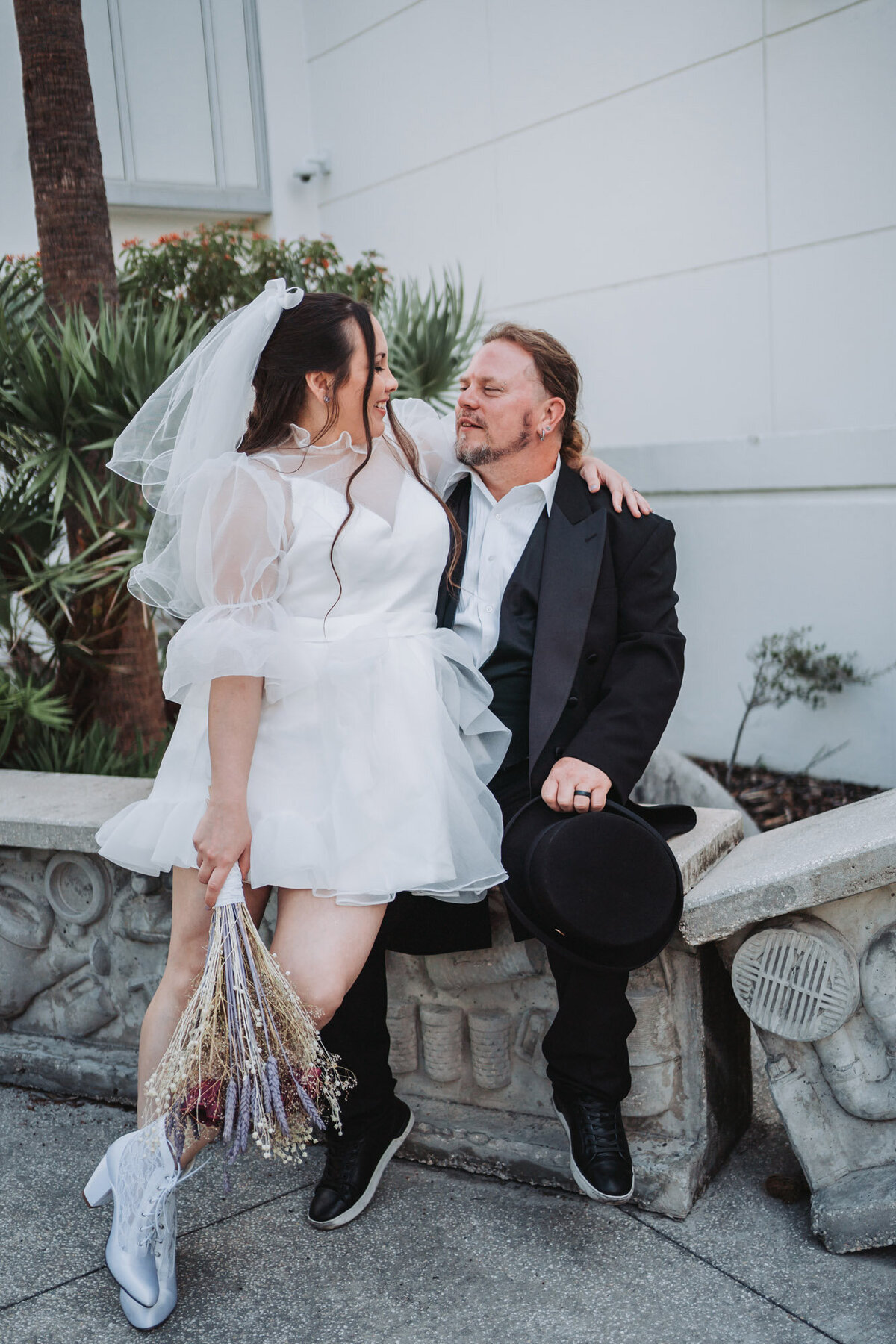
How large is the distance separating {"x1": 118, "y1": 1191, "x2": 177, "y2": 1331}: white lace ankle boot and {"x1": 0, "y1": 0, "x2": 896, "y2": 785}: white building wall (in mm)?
3964

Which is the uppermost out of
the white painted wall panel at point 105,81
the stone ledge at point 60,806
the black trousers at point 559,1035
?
the white painted wall panel at point 105,81

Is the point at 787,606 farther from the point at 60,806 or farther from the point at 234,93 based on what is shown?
the point at 234,93

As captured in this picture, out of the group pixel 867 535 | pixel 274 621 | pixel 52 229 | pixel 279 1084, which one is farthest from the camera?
pixel 867 535

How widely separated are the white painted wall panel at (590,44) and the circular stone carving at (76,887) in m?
5.19

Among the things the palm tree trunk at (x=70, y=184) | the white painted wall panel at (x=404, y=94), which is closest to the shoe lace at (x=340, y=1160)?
the palm tree trunk at (x=70, y=184)

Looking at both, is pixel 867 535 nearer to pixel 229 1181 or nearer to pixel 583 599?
pixel 583 599

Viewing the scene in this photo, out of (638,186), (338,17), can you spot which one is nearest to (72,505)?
(638,186)

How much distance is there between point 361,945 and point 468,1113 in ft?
2.31

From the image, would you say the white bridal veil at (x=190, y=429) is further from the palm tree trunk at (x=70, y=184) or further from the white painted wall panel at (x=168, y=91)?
the white painted wall panel at (x=168, y=91)

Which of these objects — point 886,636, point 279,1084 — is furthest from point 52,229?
point 886,636

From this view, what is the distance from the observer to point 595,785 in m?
2.47

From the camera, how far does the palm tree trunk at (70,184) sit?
412 centimetres

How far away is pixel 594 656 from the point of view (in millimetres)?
2686

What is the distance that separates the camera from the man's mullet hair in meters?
2.87
